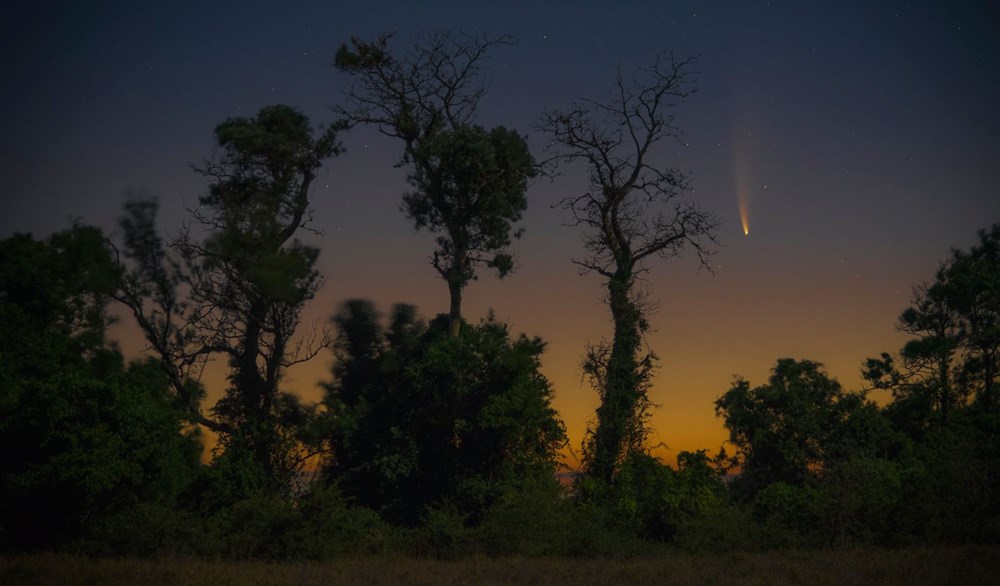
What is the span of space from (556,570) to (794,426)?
17.2 m

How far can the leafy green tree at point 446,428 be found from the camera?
3434cm

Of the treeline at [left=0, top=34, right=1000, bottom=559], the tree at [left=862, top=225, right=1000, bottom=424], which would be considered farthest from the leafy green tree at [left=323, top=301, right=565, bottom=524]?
the tree at [left=862, top=225, right=1000, bottom=424]

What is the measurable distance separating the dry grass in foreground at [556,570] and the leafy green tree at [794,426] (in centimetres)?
1094

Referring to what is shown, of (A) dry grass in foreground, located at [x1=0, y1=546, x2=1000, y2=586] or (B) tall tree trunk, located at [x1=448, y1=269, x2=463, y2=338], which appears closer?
(A) dry grass in foreground, located at [x1=0, y1=546, x2=1000, y2=586]

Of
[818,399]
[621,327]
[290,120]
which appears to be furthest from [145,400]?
[818,399]

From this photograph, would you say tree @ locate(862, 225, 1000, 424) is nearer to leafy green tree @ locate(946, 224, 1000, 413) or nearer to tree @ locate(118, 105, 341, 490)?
leafy green tree @ locate(946, 224, 1000, 413)

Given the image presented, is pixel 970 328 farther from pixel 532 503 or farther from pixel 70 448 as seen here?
pixel 70 448

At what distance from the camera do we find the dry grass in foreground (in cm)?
2053

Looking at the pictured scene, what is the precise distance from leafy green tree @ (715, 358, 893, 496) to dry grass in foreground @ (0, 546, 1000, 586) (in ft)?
35.9

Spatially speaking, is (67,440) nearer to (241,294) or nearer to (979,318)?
(241,294)

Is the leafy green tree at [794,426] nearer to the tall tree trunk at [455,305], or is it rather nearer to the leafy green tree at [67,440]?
the tall tree trunk at [455,305]

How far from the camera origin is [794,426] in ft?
120

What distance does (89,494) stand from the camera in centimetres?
2719

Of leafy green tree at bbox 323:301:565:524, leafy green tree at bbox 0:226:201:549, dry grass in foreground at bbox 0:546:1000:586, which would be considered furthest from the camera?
leafy green tree at bbox 323:301:565:524
